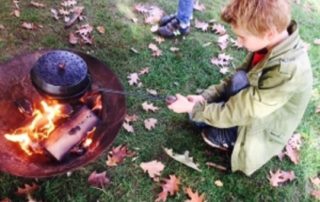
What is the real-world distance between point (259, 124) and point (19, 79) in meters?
1.68

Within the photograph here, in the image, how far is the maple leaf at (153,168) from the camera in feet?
10.5

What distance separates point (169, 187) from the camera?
3111 millimetres

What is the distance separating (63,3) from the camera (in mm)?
4488

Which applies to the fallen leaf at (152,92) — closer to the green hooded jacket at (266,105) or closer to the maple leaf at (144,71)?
the maple leaf at (144,71)

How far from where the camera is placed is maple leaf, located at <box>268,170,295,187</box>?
3314 millimetres

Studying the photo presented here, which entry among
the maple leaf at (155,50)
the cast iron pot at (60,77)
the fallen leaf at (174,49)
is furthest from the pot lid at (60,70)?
the fallen leaf at (174,49)

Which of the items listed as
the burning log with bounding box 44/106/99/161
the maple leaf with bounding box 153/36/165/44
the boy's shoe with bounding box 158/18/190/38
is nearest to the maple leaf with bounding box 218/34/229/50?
the boy's shoe with bounding box 158/18/190/38

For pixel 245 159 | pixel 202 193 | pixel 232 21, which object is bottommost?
pixel 202 193

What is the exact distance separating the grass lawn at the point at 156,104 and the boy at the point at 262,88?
1.06 feet

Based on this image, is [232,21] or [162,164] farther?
[162,164]

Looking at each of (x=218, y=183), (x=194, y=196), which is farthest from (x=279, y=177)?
(x=194, y=196)

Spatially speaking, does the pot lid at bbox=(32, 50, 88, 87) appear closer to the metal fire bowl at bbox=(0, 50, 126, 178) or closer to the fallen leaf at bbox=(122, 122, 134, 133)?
the metal fire bowl at bbox=(0, 50, 126, 178)

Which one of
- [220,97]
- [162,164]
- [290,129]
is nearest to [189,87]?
[220,97]

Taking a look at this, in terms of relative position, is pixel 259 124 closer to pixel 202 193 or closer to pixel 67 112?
pixel 202 193
